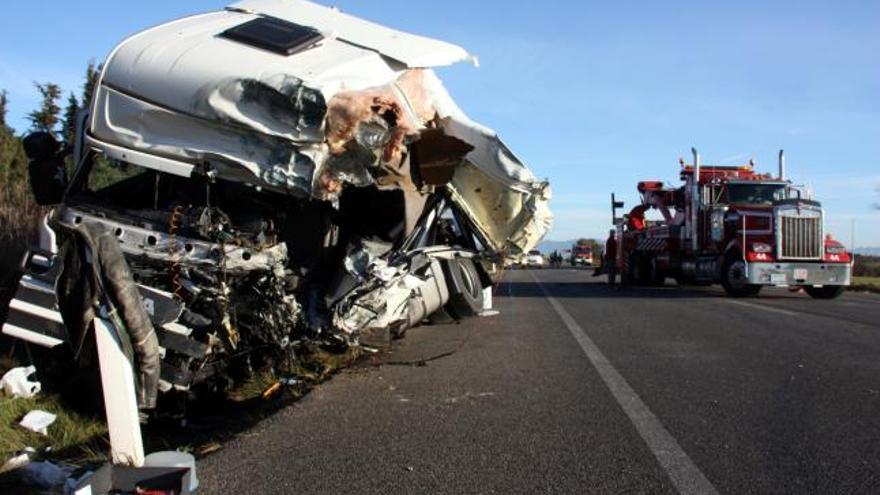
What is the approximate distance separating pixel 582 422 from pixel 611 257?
19.3 meters

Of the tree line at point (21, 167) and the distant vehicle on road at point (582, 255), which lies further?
the distant vehicle on road at point (582, 255)

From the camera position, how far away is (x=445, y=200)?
8.65m

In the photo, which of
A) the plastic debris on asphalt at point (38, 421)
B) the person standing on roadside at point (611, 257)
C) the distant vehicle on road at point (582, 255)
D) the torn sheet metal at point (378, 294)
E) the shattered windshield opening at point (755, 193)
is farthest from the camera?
the distant vehicle on road at point (582, 255)

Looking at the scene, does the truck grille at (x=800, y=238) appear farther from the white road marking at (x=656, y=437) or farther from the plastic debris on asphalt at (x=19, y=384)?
the plastic debris on asphalt at (x=19, y=384)

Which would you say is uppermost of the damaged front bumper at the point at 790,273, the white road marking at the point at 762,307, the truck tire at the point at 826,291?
the damaged front bumper at the point at 790,273

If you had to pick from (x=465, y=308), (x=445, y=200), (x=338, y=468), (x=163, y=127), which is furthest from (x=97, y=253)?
(x=465, y=308)

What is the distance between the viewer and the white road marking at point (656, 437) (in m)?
3.88

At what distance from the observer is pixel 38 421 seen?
198 inches

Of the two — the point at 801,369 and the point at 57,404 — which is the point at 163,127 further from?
the point at 801,369

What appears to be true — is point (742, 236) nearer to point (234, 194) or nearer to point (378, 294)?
point (378, 294)

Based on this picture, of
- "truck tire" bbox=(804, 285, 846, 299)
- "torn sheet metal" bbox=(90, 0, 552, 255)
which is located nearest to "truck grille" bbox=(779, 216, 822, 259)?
"truck tire" bbox=(804, 285, 846, 299)

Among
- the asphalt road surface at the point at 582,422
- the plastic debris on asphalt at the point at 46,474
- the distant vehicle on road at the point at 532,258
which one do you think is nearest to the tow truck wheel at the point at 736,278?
the distant vehicle on road at the point at 532,258

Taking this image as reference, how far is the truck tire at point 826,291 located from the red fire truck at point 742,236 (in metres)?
0.02

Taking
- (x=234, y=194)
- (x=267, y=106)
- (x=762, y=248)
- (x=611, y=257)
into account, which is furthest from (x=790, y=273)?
(x=267, y=106)
